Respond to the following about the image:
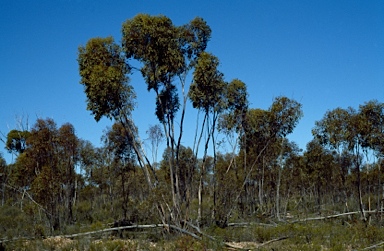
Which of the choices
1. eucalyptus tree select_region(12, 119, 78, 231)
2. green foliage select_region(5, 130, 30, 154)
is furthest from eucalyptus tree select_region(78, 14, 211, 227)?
green foliage select_region(5, 130, 30, 154)

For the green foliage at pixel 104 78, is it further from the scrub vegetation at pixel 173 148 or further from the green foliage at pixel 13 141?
the green foliage at pixel 13 141

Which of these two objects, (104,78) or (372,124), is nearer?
(104,78)

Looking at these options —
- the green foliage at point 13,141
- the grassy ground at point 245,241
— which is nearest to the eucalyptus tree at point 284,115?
the grassy ground at point 245,241

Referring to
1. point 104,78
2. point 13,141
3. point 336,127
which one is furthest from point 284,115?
point 13,141

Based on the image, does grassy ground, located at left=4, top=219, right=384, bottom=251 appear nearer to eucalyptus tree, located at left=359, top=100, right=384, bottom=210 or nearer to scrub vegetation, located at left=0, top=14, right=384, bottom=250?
scrub vegetation, located at left=0, top=14, right=384, bottom=250

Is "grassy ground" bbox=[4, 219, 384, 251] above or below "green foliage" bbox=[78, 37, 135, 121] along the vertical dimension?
below

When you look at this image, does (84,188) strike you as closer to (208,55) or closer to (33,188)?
(33,188)

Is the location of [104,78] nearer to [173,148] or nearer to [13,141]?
[173,148]

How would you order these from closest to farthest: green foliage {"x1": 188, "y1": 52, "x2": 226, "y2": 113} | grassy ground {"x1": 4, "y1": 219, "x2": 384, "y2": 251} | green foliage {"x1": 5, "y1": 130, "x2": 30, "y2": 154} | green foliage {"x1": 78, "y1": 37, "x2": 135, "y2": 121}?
grassy ground {"x1": 4, "y1": 219, "x2": 384, "y2": 251} < green foliage {"x1": 78, "y1": 37, "x2": 135, "y2": 121} < green foliage {"x1": 188, "y1": 52, "x2": 226, "y2": 113} < green foliage {"x1": 5, "y1": 130, "x2": 30, "y2": 154}

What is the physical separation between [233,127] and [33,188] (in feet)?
31.8

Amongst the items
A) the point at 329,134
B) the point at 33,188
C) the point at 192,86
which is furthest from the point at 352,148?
the point at 33,188

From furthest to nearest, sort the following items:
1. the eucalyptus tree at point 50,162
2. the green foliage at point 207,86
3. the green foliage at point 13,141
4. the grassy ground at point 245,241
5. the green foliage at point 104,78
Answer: the green foliage at point 13,141, the eucalyptus tree at point 50,162, the green foliage at point 207,86, the green foliage at point 104,78, the grassy ground at point 245,241

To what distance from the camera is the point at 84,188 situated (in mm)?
36531

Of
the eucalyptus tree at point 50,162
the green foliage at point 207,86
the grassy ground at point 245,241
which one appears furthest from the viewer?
the eucalyptus tree at point 50,162
